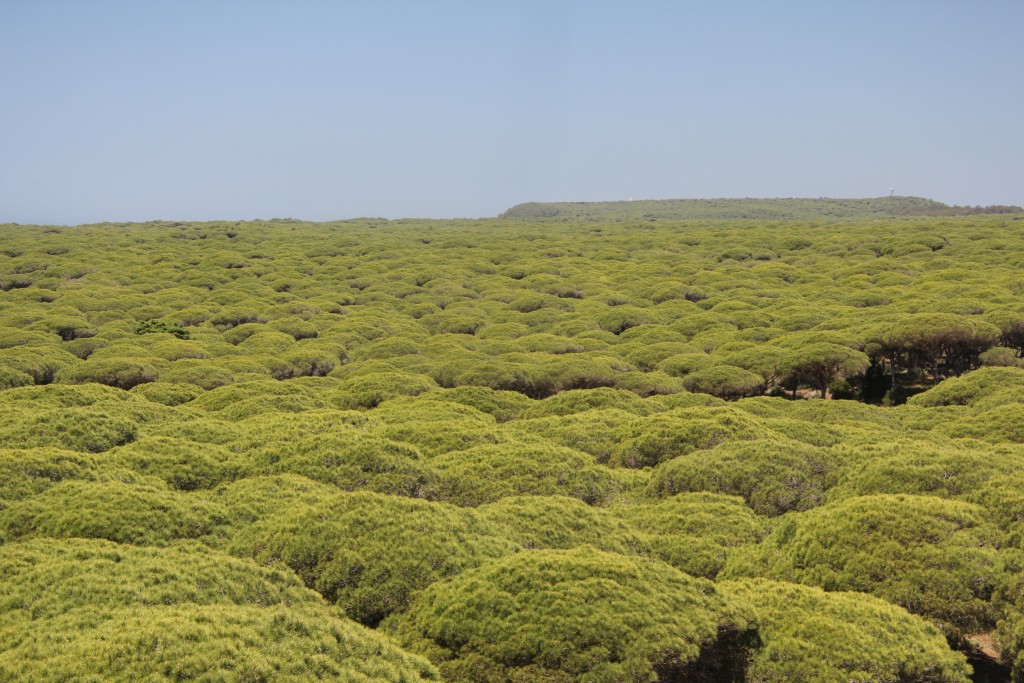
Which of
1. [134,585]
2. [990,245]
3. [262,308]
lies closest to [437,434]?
[134,585]

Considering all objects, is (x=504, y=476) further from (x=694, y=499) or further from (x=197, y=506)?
(x=197, y=506)

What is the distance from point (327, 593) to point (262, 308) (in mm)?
45004

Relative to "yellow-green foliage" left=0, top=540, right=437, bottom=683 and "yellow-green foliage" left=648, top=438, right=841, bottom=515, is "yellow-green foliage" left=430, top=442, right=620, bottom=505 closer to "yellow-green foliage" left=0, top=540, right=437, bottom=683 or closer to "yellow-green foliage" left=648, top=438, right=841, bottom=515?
"yellow-green foliage" left=648, top=438, right=841, bottom=515

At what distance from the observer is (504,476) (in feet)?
59.5

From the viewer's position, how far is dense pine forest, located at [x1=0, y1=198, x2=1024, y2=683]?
33.5ft

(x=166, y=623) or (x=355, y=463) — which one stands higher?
(x=166, y=623)

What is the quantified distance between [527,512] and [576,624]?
5.00 meters

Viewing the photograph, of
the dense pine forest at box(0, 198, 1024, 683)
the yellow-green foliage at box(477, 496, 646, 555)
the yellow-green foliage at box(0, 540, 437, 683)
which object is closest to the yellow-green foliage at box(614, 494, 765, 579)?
the dense pine forest at box(0, 198, 1024, 683)

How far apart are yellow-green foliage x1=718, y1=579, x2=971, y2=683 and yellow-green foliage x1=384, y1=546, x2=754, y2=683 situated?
0.44 meters

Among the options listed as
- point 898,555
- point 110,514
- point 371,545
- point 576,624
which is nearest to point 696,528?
point 898,555

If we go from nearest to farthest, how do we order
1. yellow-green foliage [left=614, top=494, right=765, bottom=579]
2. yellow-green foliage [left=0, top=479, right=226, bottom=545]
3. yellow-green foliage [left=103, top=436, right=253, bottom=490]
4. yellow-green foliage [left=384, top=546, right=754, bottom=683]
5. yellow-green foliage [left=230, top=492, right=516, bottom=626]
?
yellow-green foliage [left=384, top=546, right=754, bottom=683] < yellow-green foliage [left=230, top=492, right=516, bottom=626] < yellow-green foliage [left=0, top=479, right=226, bottom=545] < yellow-green foliage [left=614, top=494, right=765, bottom=579] < yellow-green foliage [left=103, top=436, right=253, bottom=490]

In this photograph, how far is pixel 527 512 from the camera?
1541 centimetres

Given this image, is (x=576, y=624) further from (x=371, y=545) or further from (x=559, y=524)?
(x=559, y=524)

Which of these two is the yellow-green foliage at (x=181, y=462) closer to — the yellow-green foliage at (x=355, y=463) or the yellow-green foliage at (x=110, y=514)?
the yellow-green foliage at (x=355, y=463)
